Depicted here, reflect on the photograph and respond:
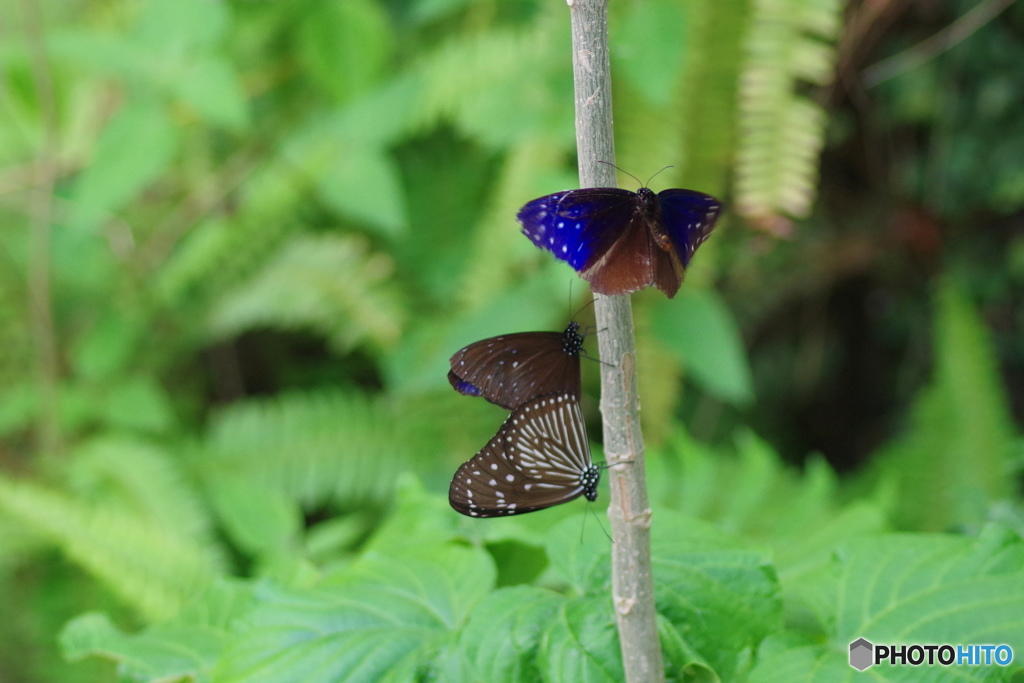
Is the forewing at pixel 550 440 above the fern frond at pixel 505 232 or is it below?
below

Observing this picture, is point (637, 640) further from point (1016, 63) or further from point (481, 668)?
point (1016, 63)

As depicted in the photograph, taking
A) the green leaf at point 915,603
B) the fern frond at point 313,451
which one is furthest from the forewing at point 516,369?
the fern frond at point 313,451

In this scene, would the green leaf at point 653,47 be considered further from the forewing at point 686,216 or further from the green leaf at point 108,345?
the green leaf at point 108,345

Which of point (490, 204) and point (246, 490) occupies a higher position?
point (490, 204)

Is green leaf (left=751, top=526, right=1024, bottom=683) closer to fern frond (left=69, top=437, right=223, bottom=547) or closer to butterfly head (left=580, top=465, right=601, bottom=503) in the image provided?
butterfly head (left=580, top=465, right=601, bottom=503)

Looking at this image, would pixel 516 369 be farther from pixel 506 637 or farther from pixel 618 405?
pixel 506 637

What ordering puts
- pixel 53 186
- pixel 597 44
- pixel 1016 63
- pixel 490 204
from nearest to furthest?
pixel 597 44, pixel 1016 63, pixel 490 204, pixel 53 186

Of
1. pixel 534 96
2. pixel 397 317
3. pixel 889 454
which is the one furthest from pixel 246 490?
pixel 889 454
